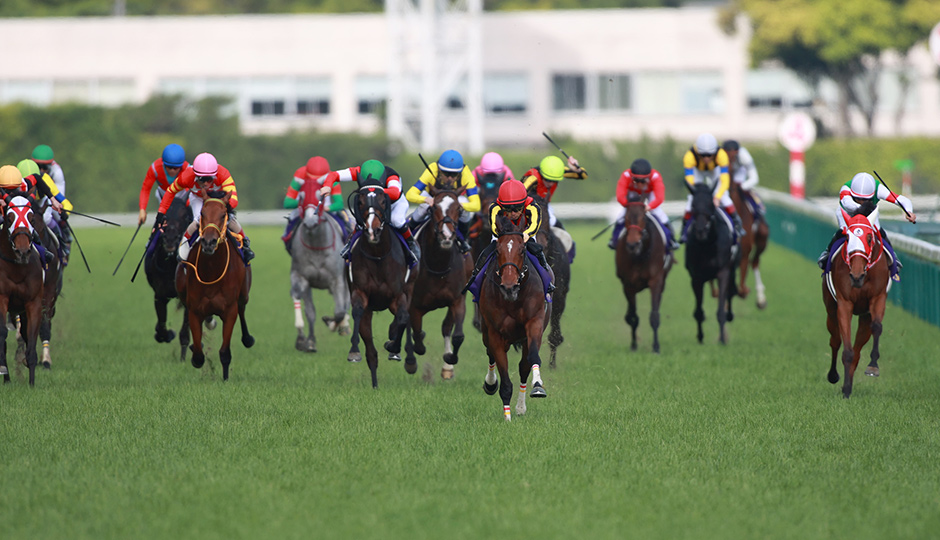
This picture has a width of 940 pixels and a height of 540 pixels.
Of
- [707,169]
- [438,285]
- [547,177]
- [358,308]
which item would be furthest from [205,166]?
[707,169]

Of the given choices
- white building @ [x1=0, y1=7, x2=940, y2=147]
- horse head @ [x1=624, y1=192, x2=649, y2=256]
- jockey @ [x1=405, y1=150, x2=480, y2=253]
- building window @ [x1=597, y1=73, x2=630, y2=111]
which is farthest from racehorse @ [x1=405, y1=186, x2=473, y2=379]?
building window @ [x1=597, y1=73, x2=630, y2=111]

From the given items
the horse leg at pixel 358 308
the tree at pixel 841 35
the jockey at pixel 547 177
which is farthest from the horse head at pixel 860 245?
the tree at pixel 841 35

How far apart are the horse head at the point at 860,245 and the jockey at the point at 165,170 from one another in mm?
5985

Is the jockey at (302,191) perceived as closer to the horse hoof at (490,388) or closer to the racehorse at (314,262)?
the racehorse at (314,262)

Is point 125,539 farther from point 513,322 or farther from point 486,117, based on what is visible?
point 486,117

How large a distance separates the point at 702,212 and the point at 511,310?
532 centimetres

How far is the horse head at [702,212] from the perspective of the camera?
14.3 m

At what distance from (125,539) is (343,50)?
39.7m

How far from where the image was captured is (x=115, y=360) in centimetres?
1316

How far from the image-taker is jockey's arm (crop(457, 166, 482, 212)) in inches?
461

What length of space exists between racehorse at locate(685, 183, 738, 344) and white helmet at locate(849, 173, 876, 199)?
384 centimetres

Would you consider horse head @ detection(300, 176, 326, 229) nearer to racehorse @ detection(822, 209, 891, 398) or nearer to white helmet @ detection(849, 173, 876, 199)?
racehorse @ detection(822, 209, 891, 398)

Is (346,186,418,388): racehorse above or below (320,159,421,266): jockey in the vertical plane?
below

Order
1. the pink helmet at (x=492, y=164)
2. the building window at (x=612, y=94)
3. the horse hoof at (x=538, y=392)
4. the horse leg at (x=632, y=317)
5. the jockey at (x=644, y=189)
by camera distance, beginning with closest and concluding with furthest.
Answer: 1. the horse hoof at (x=538, y=392)
2. the pink helmet at (x=492, y=164)
3. the jockey at (x=644, y=189)
4. the horse leg at (x=632, y=317)
5. the building window at (x=612, y=94)
